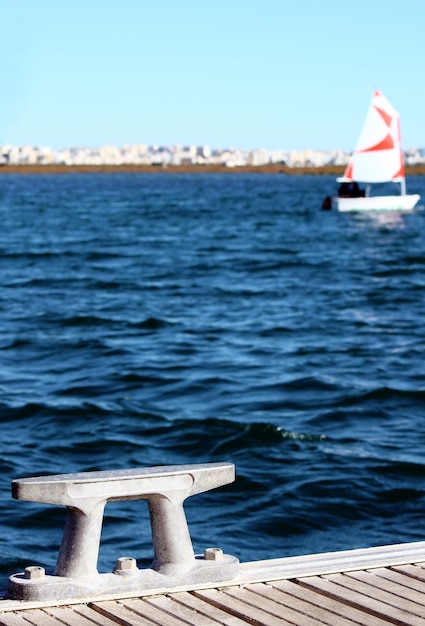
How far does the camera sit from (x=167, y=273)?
35250 mm

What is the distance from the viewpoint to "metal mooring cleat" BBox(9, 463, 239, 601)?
5312mm

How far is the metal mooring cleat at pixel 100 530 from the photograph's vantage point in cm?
531

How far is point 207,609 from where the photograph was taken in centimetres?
530

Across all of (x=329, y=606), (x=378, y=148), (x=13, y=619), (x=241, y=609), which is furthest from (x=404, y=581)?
(x=378, y=148)

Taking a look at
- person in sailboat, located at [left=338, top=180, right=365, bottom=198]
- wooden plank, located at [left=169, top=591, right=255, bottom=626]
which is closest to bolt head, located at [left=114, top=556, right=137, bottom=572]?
wooden plank, located at [left=169, top=591, right=255, bottom=626]

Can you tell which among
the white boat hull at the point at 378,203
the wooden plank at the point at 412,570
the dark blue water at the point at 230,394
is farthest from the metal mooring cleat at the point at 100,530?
the white boat hull at the point at 378,203

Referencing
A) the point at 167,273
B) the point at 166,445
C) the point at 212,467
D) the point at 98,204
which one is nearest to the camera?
the point at 212,467

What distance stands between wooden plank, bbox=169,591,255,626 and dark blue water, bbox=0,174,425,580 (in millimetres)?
3544

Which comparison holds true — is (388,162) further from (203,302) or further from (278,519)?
(278,519)

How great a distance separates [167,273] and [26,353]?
15886 millimetres

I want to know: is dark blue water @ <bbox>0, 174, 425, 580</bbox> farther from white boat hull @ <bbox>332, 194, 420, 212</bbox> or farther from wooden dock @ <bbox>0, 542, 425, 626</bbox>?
white boat hull @ <bbox>332, 194, 420, 212</bbox>

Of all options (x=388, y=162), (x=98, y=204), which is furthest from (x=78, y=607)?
(x=98, y=204)

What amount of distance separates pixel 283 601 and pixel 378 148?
66774 mm

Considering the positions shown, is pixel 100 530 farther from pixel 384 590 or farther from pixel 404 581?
pixel 404 581
